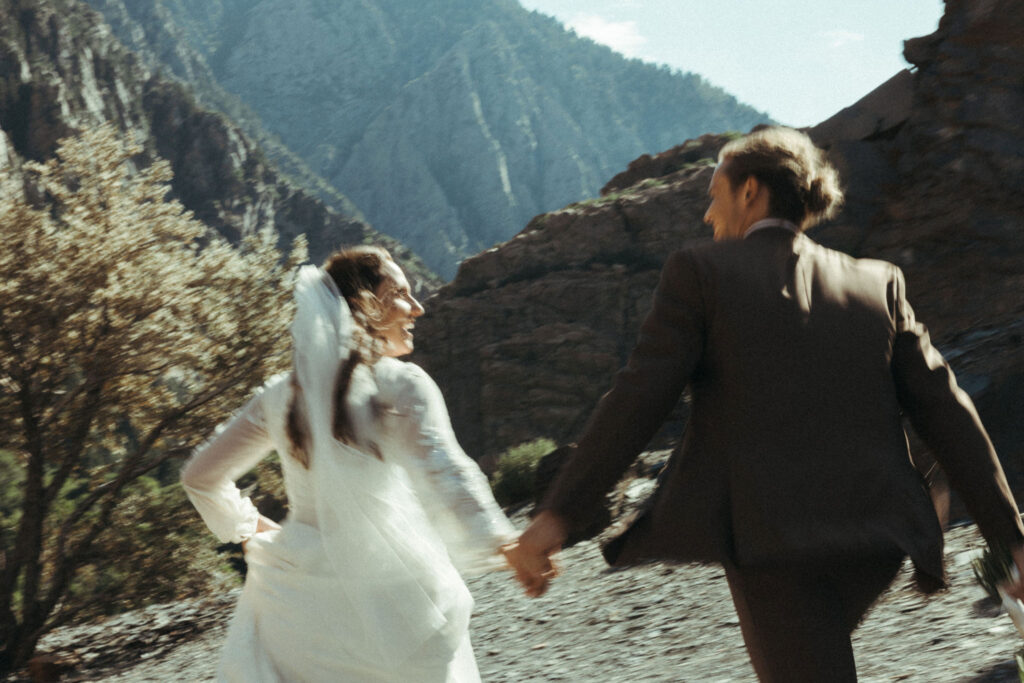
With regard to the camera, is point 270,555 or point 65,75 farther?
point 65,75

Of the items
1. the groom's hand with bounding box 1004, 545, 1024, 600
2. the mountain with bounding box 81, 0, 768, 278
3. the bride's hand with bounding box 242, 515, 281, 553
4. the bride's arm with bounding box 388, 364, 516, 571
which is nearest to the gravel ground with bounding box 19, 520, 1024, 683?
the groom's hand with bounding box 1004, 545, 1024, 600

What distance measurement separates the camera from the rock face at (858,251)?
15922 millimetres

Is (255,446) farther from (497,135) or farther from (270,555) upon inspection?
(497,135)

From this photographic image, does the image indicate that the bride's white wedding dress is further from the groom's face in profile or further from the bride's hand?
the groom's face in profile

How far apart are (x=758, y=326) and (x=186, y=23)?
164 metres

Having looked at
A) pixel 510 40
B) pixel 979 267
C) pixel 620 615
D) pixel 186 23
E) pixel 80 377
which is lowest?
pixel 620 615

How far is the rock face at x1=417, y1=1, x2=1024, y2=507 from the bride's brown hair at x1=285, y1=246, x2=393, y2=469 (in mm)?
6039

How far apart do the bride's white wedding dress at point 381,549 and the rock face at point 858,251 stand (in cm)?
594

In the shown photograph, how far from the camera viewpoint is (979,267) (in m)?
16.4

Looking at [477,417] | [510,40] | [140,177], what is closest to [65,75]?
[477,417]

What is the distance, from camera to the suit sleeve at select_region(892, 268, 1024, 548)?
199 cm

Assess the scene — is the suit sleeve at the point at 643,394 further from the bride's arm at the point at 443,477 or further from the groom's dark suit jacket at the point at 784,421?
the bride's arm at the point at 443,477

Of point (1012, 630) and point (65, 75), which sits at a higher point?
point (65, 75)

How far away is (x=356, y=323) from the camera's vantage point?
2.81 meters
